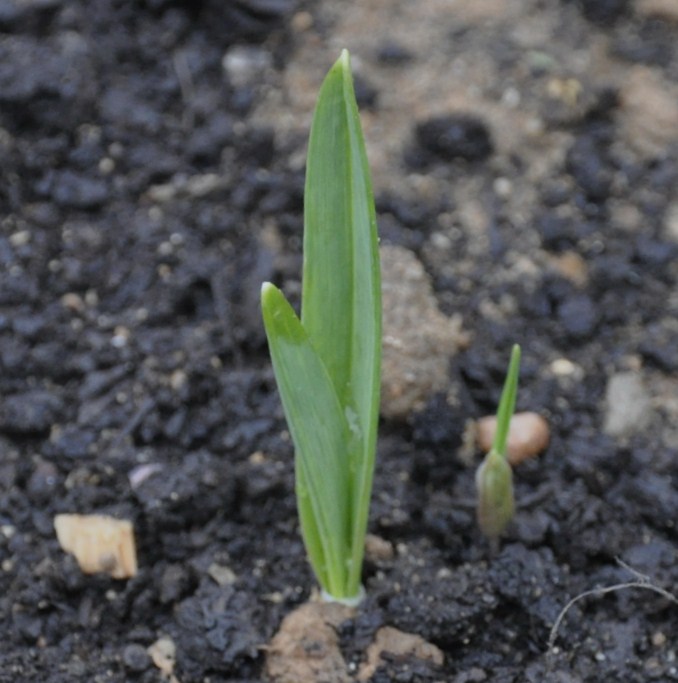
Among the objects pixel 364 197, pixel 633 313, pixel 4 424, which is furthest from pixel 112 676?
pixel 633 313

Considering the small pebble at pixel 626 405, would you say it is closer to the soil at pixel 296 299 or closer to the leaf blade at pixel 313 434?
the soil at pixel 296 299

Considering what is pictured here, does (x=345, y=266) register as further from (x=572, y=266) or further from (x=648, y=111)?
(x=648, y=111)

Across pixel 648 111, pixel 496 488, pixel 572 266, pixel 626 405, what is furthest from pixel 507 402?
pixel 648 111

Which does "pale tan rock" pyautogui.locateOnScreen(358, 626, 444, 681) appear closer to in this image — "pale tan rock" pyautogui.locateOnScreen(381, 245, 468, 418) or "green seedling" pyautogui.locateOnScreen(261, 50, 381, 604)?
"green seedling" pyautogui.locateOnScreen(261, 50, 381, 604)

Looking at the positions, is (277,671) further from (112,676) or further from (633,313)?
(633,313)

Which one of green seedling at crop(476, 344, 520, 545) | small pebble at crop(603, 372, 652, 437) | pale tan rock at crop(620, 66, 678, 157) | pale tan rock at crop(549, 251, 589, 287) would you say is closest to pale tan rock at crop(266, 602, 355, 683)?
green seedling at crop(476, 344, 520, 545)

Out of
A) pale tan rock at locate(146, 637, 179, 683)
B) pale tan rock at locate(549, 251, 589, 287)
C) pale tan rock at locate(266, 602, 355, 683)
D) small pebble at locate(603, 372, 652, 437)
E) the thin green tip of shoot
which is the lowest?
pale tan rock at locate(146, 637, 179, 683)
